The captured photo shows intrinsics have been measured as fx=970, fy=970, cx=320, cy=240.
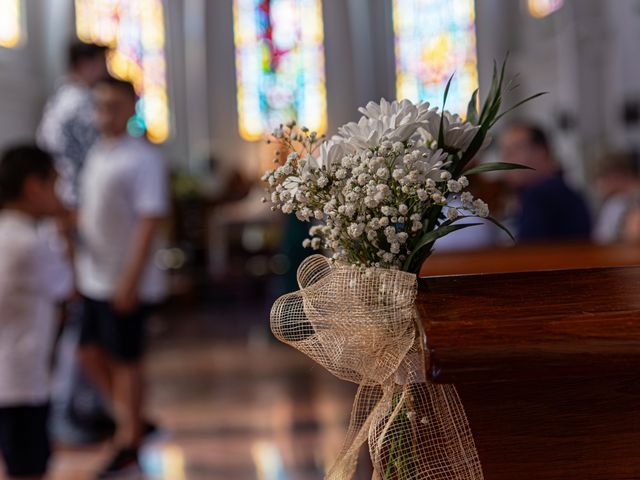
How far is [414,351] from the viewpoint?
1.13 m

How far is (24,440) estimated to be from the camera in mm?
2654

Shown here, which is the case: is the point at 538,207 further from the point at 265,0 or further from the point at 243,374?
the point at 265,0

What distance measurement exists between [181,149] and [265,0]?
2.77 m

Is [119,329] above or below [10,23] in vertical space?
below

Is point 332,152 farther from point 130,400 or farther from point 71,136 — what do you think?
point 71,136

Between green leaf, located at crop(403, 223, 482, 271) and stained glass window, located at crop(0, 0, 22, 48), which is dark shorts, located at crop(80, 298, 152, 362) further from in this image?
stained glass window, located at crop(0, 0, 22, 48)

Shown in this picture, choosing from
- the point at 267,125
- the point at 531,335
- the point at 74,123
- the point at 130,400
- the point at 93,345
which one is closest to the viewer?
the point at 531,335

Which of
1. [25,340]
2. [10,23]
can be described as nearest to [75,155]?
[25,340]

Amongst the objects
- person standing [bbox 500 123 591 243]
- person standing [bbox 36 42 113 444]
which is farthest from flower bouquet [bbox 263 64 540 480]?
person standing [bbox 36 42 113 444]

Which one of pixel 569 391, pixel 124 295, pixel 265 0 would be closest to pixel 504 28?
pixel 265 0

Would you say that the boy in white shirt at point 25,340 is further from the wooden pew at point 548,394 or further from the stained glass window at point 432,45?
the stained glass window at point 432,45

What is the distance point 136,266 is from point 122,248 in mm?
202

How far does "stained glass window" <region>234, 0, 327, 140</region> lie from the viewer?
14531mm

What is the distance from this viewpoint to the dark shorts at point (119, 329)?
3.74 metres
